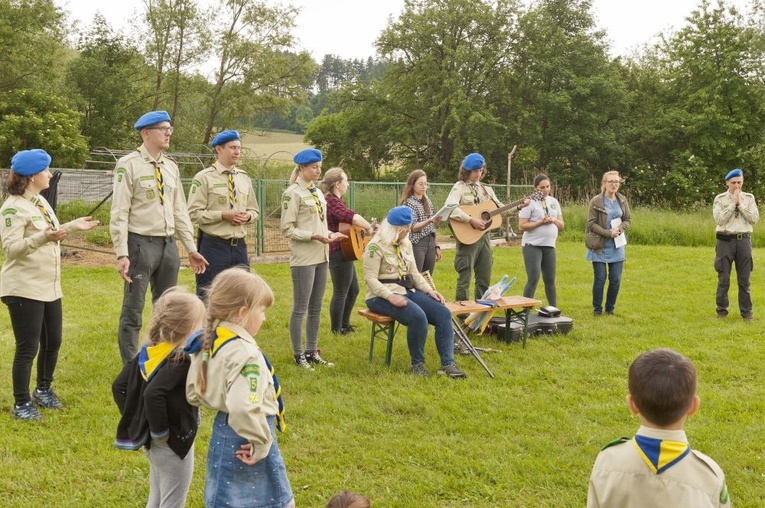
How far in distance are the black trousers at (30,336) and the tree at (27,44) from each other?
2534cm

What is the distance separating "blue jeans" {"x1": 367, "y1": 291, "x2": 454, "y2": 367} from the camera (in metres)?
6.03

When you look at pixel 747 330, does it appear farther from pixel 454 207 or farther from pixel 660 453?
pixel 660 453

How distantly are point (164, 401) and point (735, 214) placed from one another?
7357 mm

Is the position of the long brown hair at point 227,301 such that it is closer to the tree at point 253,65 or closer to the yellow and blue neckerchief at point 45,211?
the yellow and blue neckerchief at point 45,211

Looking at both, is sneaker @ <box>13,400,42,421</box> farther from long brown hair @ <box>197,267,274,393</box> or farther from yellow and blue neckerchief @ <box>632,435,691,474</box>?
yellow and blue neckerchief @ <box>632,435,691,474</box>

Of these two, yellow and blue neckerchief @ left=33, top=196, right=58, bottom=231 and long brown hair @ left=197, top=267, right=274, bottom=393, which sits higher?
yellow and blue neckerchief @ left=33, top=196, right=58, bottom=231

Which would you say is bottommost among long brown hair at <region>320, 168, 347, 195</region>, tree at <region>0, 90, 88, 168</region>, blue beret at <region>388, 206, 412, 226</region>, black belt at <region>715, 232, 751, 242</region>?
black belt at <region>715, 232, 751, 242</region>

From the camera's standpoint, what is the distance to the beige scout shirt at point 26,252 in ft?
14.9

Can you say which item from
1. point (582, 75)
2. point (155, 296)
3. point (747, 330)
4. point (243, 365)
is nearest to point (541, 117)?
point (582, 75)

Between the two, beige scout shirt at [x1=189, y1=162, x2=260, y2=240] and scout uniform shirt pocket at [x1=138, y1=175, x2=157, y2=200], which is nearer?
scout uniform shirt pocket at [x1=138, y1=175, x2=157, y2=200]

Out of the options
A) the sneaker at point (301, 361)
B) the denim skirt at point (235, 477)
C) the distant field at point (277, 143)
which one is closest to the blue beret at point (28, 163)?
the sneaker at point (301, 361)

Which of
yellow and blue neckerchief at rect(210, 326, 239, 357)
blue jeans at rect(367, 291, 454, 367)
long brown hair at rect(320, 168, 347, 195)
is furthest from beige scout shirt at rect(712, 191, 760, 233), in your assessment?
yellow and blue neckerchief at rect(210, 326, 239, 357)

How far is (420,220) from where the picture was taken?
7.43 metres

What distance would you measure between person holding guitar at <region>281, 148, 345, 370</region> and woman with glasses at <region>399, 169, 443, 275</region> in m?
1.31
